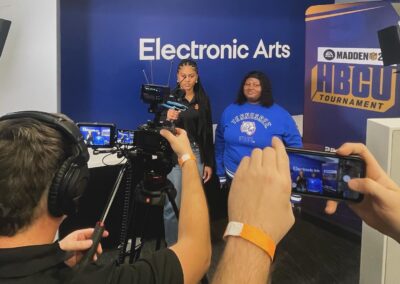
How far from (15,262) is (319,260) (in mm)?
2747

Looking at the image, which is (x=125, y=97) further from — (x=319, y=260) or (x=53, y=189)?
(x=53, y=189)

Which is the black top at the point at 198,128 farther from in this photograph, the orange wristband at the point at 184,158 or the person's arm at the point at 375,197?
the person's arm at the point at 375,197

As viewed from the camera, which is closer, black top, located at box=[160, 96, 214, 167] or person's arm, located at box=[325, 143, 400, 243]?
person's arm, located at box=[325, 143, 400, 243]

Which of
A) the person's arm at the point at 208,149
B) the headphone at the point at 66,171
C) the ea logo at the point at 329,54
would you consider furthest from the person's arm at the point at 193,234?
the ea logo at the point at 329,54

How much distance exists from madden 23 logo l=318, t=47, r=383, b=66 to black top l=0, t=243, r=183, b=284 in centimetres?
274

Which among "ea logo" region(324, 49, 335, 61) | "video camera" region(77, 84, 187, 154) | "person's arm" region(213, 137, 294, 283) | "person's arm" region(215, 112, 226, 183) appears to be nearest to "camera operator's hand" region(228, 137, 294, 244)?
"person's arm" region(213, 137, 294, 283)

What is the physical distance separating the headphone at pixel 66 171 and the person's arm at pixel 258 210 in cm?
34

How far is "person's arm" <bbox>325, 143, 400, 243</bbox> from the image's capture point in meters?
0.95

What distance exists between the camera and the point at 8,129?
80 centimetres

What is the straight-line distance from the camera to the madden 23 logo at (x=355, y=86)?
3123 millimetres

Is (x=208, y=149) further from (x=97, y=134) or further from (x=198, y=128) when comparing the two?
(x=97, y=134)

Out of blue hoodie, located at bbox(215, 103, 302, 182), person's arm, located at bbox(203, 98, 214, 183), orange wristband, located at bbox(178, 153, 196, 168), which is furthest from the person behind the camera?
person's arm, located at bbox(203, 98, 214, 183)

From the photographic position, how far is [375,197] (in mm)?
955

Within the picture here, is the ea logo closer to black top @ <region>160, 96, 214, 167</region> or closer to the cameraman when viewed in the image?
black top @ <region>160, 96, 214, 167</region>
